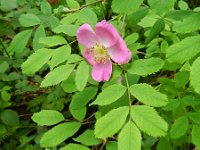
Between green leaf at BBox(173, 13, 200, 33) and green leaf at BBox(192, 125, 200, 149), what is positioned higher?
green leaf at BBox(173, 13, 200, 33)

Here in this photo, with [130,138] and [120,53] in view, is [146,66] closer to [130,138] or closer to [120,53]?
[120,53]

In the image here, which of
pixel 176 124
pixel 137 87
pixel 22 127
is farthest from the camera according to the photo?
pixel 22 127

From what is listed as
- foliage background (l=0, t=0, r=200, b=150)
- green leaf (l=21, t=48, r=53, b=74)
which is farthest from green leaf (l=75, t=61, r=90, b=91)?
green leaf (l=21, t=48, r=53, b=74)

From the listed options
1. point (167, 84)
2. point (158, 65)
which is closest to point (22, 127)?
point (167, 84)

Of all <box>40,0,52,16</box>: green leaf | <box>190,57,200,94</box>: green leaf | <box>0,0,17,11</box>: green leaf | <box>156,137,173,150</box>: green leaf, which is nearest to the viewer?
<box>190,57,200,94</box>: green leaf

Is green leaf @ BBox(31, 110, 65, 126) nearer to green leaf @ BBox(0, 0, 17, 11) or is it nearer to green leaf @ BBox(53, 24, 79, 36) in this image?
green leaf @ BBox(53, 24, 79, 36)

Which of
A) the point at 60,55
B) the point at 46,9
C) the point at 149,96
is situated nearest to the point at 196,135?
the point at 149,96

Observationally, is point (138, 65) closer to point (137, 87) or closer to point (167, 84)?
point (137, 87)
